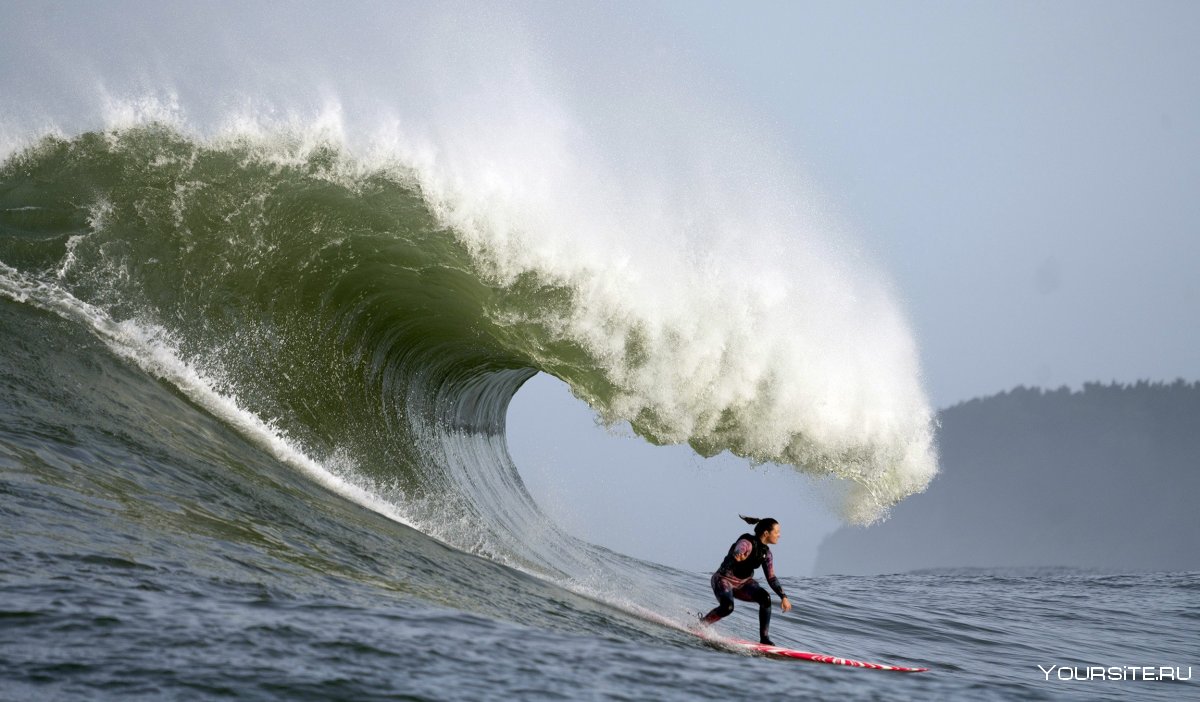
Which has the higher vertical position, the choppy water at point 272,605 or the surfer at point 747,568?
the surfer at point 747,568

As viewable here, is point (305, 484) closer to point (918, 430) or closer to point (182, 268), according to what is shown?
point (182, 268)

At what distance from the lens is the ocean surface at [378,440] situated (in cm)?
405

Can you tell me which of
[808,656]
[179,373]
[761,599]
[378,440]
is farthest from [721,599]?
[179,373]

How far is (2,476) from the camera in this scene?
5.00 metres

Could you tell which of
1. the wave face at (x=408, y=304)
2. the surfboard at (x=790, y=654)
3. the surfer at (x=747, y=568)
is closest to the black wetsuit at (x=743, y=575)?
the surfer at (x=747, y=568)

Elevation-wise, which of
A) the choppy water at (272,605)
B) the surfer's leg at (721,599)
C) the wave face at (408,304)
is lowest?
the choppy water at (272,605)

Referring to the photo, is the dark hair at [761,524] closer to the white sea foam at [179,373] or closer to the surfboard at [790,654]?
the surfboard at [790,654]

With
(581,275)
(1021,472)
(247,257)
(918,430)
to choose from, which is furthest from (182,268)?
(1021,472)

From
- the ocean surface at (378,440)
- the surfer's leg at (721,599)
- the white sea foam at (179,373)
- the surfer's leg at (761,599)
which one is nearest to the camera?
the ocean surface at (378,440)

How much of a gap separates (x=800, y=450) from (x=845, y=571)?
14727 centimetres

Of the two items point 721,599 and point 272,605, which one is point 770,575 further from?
point 272,605

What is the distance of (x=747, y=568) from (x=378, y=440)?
4.66 meters

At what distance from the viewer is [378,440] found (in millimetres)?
10883

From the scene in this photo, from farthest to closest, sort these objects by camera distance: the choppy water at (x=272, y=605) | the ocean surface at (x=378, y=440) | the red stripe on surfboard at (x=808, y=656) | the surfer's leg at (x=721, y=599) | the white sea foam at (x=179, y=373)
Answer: the white sea foam at (x=179, y=373) → the surfer's leg at (x=721, y=599) → the red stripe on surfboard at (x=808, y=656) → the ocean surface at (x=378, y=440) → the choppy water at (x=272, y=605)
